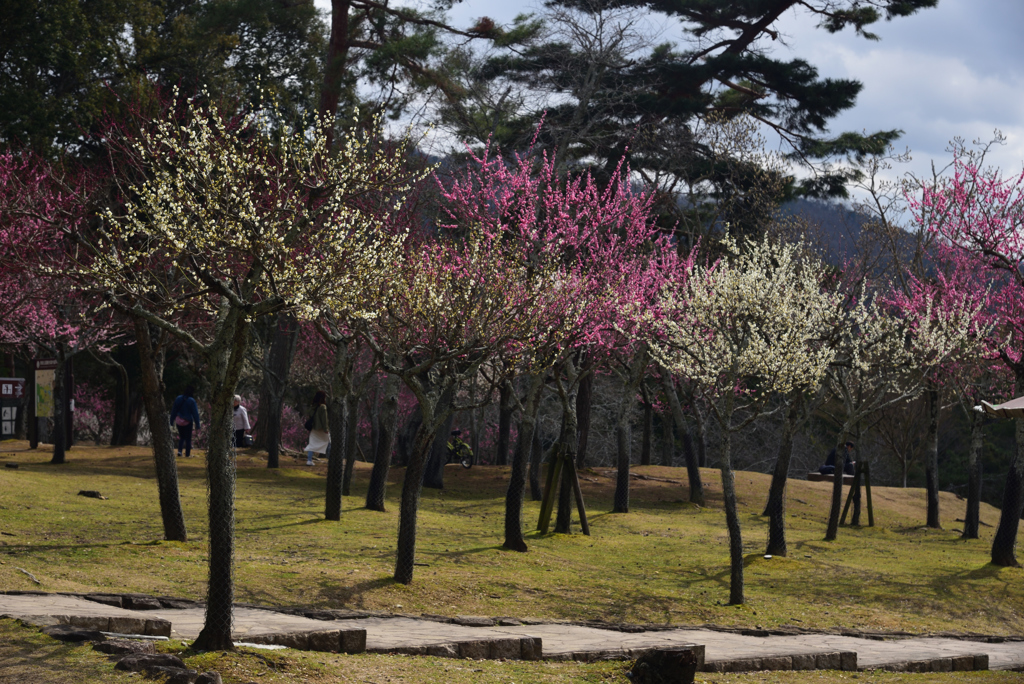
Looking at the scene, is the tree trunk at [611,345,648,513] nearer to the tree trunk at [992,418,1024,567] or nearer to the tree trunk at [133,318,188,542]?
the tree trunk at [992,418,1024,567]

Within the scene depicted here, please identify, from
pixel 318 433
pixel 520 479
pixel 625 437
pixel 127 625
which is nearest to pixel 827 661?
pixel 127 625

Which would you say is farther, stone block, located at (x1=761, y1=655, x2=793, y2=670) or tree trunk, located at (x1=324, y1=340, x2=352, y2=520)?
tree trunk, located at (x1=324, y1=340, x2=352, y2=520)

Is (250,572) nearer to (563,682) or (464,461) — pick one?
(563,682)

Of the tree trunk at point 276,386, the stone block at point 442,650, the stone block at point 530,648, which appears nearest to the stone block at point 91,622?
the stone block at point 442,650

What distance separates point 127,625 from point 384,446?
10695 millimetres

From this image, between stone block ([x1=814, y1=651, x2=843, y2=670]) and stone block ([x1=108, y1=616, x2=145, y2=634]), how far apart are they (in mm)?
6089

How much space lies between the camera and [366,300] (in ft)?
38.2

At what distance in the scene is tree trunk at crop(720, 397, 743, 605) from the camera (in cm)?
1304

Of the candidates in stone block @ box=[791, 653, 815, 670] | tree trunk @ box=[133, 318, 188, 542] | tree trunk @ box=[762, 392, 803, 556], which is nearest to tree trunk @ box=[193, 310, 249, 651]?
stone block @ box=[791, 653, 815, 670]

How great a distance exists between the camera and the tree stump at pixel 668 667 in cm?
703

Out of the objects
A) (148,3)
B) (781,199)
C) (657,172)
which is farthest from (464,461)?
(148,3)

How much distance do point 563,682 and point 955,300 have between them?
64.1 feet

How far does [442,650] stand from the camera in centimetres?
793

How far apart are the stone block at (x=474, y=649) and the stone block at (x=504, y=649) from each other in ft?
0.11
